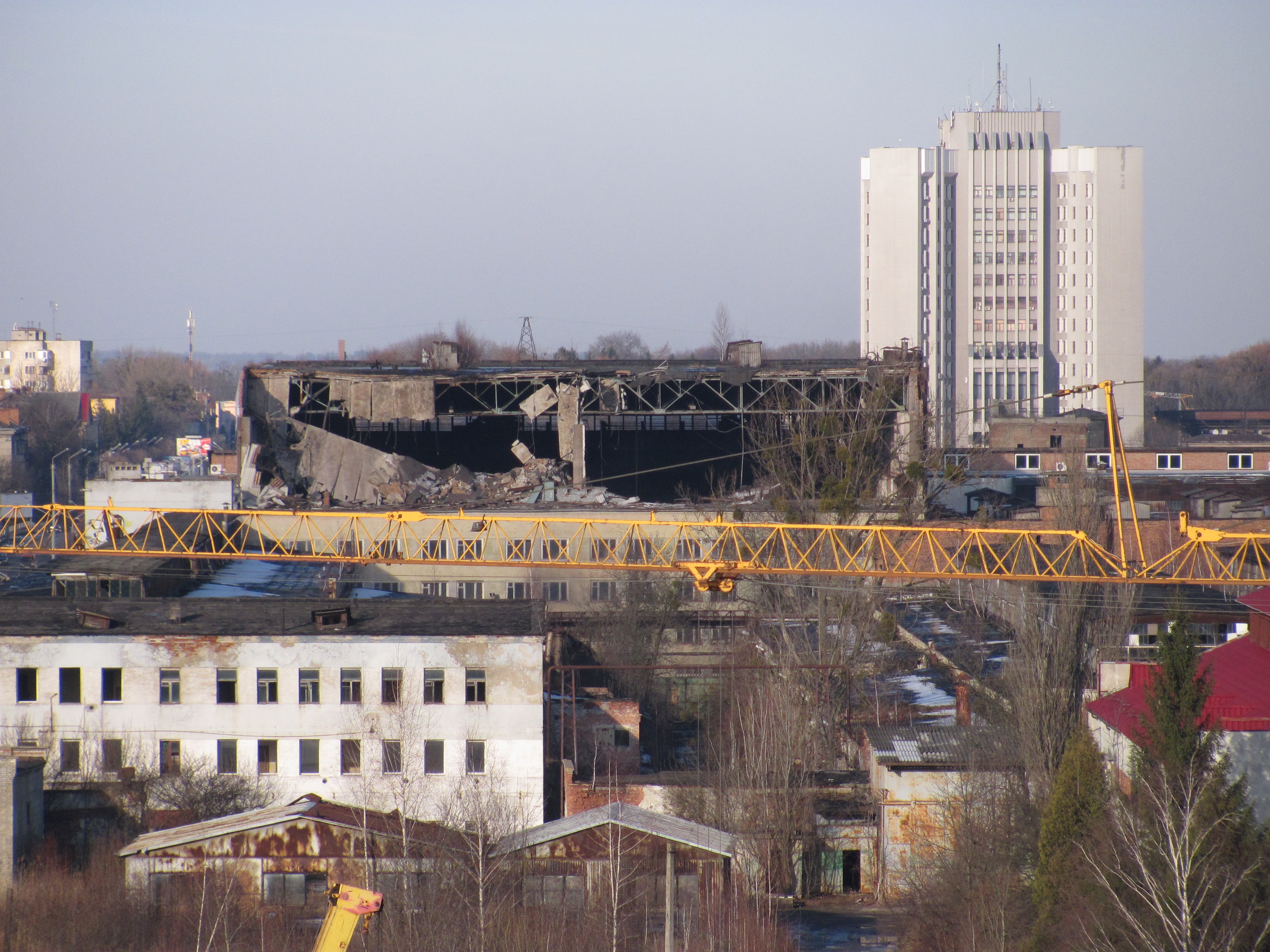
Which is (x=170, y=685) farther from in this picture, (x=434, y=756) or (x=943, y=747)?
(x=943, y=747)

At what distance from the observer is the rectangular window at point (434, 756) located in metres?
23.3

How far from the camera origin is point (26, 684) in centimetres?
2333

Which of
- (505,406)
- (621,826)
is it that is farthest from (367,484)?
(621,826)

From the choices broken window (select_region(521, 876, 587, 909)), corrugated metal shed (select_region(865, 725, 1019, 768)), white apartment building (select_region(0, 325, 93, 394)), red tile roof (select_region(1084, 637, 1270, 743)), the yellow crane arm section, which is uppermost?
white apartment building (select_region(0, 325, 93, 394))

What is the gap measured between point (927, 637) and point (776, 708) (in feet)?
27.4

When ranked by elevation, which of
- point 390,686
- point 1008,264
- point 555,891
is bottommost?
point 555,891

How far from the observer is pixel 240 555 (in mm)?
24344

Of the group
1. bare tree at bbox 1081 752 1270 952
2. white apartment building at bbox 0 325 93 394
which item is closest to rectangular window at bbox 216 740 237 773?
bare tree at bbox 1081 752 1270 952

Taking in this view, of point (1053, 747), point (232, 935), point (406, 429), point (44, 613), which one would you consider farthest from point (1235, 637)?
point (406, 429)

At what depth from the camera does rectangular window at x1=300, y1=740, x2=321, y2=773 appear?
76.6ft

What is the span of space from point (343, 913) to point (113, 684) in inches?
489

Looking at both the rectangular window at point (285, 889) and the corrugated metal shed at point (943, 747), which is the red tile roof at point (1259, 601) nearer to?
the corrugated metal shed at point (943, 747)

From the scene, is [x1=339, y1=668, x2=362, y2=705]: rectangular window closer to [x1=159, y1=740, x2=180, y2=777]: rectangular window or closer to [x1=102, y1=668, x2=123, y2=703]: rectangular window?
[x1=159, y1=740, x2=180, y2=777]: rectangular window

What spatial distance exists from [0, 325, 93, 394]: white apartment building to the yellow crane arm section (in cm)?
8023
